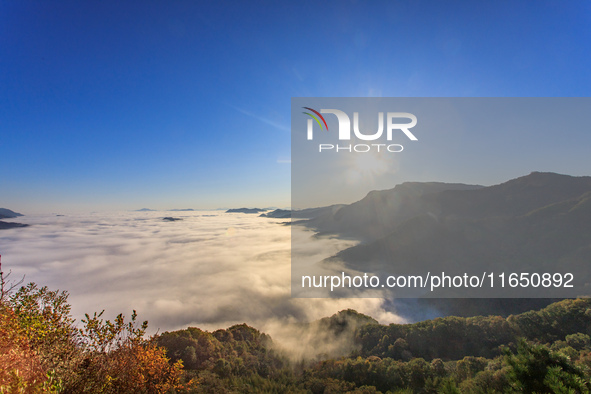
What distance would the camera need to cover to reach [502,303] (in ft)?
279

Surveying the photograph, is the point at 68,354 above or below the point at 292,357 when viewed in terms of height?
above

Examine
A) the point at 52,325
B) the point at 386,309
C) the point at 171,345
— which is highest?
the point at 52,325

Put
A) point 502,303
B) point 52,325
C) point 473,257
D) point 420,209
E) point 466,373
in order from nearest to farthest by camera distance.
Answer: point 52,325, point 466,373, point 502,303, point 473,257, point 420,209

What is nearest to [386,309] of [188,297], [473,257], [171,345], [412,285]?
[412,285]

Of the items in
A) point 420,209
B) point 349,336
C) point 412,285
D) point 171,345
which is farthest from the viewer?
point 420,209

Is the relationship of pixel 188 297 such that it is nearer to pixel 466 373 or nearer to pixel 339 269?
pixel 339 269

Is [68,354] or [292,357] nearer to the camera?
[68,354]

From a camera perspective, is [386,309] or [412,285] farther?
[412,285]

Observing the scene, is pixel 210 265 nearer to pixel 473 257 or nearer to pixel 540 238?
pixel 473 257

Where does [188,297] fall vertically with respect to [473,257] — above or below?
below

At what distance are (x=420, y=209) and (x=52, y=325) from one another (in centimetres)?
21227

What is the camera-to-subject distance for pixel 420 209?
193125mm

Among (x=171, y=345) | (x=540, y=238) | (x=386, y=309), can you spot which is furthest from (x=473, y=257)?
(x=171, y=345)

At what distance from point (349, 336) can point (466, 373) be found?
28009 mm
